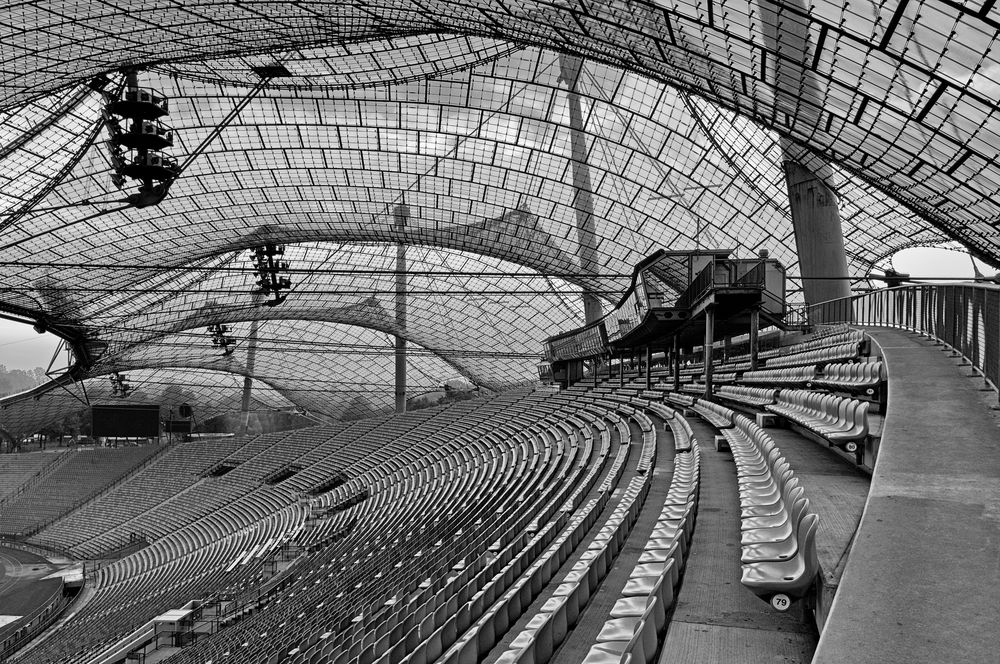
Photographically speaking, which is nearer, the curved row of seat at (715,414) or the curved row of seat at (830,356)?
the curved row of seat at (830,356)

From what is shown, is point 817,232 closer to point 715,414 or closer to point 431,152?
point 715,414

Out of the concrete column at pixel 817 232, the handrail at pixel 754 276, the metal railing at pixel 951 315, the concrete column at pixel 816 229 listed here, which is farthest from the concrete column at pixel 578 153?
the metal railing at pixel 951 315

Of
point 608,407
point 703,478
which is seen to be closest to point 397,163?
point 608,407

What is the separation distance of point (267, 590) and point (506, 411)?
20054 millimetres

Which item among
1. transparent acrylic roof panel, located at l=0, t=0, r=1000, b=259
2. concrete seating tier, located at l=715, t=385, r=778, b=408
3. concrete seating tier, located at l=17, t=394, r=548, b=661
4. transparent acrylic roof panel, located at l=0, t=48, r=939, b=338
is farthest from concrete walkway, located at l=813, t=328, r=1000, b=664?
concrete seating tier, located at l=17, t=394, r=548, b=661

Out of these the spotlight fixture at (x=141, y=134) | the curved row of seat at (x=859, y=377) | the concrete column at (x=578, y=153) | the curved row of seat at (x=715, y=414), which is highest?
the concrete column at (x=578, y=153)

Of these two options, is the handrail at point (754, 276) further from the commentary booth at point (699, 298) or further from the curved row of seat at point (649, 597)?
the curved row of seat at point (649, 597)

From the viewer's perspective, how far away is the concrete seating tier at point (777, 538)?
3503mm

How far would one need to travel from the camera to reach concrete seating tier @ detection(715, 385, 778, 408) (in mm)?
13175

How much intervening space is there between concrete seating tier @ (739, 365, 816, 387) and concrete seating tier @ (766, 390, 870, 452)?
1727 mm

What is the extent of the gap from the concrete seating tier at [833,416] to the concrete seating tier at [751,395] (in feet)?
8.29

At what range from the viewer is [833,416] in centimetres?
746

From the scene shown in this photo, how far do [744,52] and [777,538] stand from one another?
15.7m

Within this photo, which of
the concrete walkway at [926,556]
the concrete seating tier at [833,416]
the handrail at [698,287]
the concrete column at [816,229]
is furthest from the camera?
the concrete column at [816,229]
